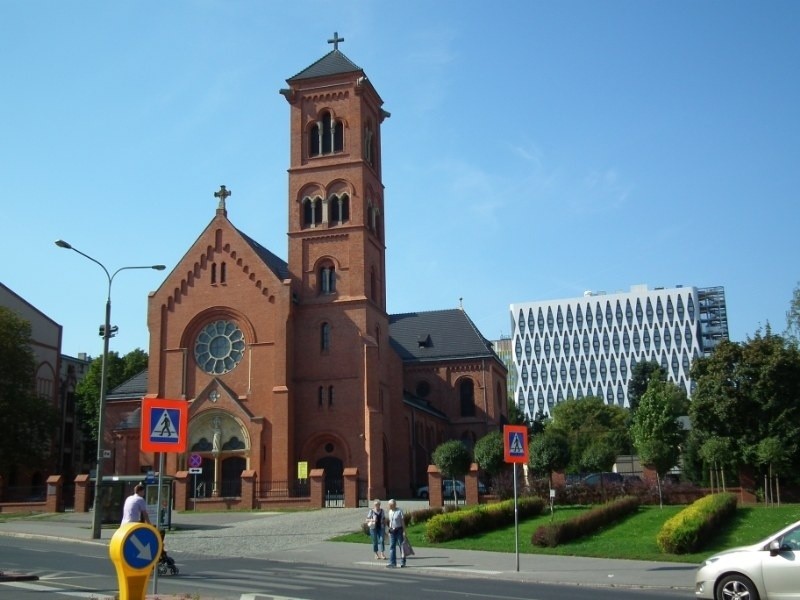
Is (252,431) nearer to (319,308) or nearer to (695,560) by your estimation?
(319,308)

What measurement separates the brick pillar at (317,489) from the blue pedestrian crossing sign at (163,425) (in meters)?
28.4

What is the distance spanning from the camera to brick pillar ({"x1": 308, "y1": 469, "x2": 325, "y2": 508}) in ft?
138

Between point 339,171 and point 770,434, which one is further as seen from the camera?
point 339,171

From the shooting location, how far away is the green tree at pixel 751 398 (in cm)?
4000

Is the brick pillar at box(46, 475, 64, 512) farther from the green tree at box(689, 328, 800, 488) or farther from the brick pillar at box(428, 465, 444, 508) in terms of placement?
the green tree at box(689, 328, 800, 488)

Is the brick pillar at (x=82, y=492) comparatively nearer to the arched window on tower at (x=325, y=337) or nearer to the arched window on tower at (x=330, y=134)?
the arched window on tower at (x=325, y=337)

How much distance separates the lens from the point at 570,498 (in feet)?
115

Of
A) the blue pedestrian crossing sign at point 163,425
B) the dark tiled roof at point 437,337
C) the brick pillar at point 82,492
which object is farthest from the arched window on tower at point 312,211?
the blue pedestrian crossing sign at point 163,425

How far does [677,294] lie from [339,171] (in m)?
118

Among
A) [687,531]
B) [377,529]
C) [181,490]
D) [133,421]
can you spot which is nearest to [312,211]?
[133,421]

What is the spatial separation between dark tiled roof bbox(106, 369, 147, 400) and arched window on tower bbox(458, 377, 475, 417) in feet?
77.4

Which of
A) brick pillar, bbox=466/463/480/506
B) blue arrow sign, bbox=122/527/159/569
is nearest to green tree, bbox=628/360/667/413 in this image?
brick pillar, bbox=466/463/480/506

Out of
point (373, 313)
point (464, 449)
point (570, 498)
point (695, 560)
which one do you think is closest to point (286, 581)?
point (695, 560)

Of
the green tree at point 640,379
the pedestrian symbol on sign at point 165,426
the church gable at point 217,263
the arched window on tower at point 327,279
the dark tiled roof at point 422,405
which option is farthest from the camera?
the green tree at point 640,379
